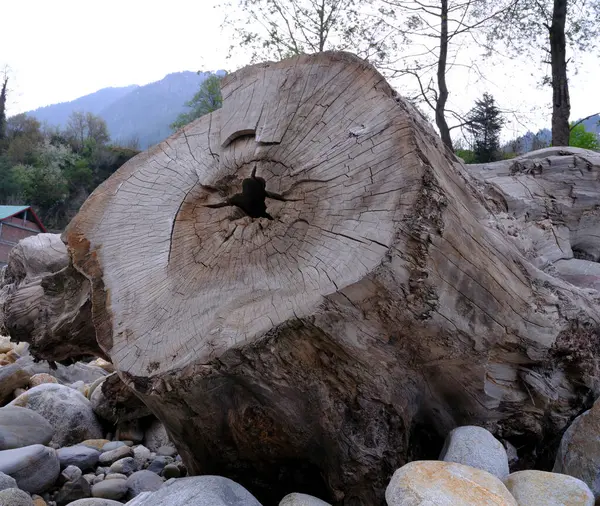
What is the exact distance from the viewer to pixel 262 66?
2195 millimetres

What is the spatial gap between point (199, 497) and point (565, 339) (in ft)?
5.07

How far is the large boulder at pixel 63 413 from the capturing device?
3.20 metres

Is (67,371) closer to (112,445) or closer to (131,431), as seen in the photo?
(131,431)

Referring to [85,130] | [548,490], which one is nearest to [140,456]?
[548,490]

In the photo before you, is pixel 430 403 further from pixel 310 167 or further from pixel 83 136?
pixel 83 136

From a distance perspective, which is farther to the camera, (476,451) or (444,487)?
(476,451)

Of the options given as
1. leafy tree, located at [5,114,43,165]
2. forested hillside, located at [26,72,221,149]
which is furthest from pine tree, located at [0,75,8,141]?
forested hillside, located at [26,72,221,149]

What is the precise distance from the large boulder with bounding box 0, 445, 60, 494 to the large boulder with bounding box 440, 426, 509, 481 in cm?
180

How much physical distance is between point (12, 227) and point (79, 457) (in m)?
7.95

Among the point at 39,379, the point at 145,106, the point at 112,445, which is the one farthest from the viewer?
the point at 145,106

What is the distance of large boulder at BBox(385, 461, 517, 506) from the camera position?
53.5 inches

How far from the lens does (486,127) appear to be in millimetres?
12578

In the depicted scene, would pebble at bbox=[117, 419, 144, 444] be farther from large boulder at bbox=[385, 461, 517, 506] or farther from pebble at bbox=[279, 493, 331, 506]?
large boulder at bbox=[385, 461, 517, 506]

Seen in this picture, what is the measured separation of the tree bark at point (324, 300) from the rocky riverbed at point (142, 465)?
8.4 inches
